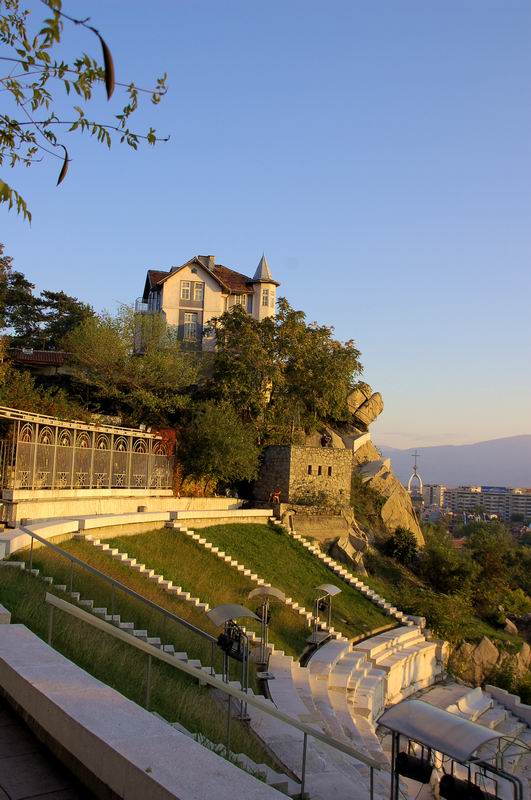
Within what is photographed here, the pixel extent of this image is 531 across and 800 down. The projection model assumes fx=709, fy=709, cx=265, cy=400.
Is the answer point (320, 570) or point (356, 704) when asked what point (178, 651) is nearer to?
point (356, 704)

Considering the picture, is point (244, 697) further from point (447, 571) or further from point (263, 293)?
point (263, 293)

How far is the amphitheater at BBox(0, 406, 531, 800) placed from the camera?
4.43 metres

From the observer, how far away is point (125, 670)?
27.5 ft

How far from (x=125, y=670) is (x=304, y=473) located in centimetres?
2983

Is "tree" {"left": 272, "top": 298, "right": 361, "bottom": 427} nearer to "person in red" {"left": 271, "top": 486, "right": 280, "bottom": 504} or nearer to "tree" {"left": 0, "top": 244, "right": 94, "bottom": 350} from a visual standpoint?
"person in red" {"left": 271, "top": 486, "right": 280, "bottom": 504}

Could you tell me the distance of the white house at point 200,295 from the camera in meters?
50.1

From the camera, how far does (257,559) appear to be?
29.9 metres

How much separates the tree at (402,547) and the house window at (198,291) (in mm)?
21919

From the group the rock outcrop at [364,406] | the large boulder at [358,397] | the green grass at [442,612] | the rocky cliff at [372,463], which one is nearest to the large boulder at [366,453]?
the rocky cliff at [372,463]

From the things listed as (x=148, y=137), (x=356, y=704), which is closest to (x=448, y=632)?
(x=356, y=704)

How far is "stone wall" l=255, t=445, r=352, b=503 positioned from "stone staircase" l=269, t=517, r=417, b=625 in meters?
2.89

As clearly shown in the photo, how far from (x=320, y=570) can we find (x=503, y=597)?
11.8m

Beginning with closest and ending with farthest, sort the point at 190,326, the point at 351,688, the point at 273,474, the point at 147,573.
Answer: the point at 351,688
the point at 147,573
the point at 273,474
the point at 190,326

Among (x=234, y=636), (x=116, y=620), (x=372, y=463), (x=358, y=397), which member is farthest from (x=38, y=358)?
(x=234, y=636)
